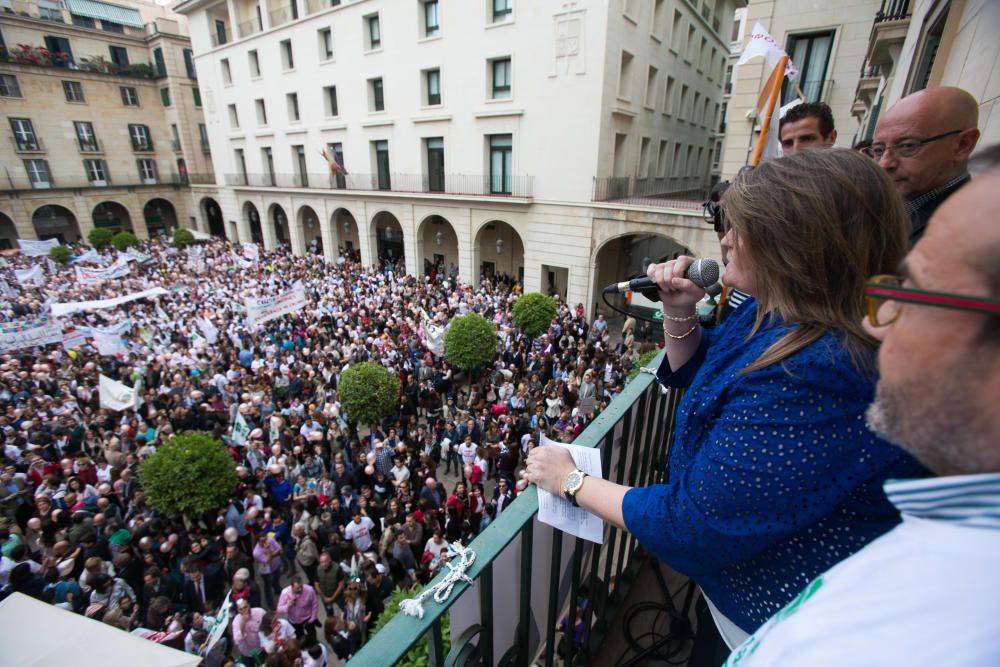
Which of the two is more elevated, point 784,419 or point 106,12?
point 106,12

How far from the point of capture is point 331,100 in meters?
25.1

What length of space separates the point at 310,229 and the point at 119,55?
2292 centimetres

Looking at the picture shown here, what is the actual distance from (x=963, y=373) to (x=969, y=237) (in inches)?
7.6

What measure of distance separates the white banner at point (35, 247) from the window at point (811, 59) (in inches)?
1457

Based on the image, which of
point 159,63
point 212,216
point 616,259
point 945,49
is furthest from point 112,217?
point 945,49

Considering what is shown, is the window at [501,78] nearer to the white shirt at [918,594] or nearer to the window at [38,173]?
the white shirt at [918,594]

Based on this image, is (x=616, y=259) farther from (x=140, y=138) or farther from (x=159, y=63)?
(x=159, y=63)

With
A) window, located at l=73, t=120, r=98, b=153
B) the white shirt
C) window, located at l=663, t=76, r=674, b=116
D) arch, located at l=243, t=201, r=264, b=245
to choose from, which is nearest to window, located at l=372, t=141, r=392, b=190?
window, located at l=663, t=76, r=674, b=116

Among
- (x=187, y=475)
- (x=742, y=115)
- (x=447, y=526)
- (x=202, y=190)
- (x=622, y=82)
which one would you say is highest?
(x=622, y=82)

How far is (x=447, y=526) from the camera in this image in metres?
6.90

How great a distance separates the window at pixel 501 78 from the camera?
18625mm

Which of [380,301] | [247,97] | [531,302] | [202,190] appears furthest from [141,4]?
[531,302]

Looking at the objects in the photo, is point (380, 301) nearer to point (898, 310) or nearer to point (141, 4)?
point (898, 310)

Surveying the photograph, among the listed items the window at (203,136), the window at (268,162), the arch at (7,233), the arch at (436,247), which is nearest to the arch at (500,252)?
the arch at (436,247)
